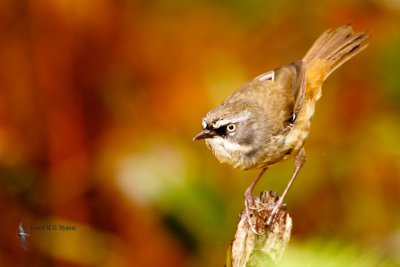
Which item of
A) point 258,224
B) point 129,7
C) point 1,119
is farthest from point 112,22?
point 258,224

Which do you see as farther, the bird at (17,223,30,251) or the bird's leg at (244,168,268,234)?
the bird at (17,223,30,251)

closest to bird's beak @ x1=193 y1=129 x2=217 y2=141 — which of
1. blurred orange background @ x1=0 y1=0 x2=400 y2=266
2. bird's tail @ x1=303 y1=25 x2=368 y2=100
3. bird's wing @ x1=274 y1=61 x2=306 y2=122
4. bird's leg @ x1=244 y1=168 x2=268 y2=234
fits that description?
bird's leg @ x1=244 y1=168 x2=268 y2=234

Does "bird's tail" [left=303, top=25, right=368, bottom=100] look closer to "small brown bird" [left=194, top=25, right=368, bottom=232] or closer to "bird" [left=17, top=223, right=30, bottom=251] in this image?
"small brown bird" [left=194, top=25, right=368, bottom=232]

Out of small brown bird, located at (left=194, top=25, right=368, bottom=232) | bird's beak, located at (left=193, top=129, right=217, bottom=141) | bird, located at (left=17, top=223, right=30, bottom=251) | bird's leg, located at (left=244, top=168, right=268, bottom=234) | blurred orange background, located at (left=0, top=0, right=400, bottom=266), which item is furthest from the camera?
bird, located at (left=17, top=223, right=30, bottom=251)

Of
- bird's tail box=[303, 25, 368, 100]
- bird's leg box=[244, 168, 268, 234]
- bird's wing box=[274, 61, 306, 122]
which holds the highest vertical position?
bird's tail box=[303, 25, 368, 100]

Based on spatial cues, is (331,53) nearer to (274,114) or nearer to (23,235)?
(274,114)

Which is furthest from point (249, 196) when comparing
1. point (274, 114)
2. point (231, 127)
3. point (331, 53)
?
point (331, 53)

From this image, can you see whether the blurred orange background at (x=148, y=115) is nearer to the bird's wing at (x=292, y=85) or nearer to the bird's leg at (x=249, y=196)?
the bird's leg at (x=249, y=196)

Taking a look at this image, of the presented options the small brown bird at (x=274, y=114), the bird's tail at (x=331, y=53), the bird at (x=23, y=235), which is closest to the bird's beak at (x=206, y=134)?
the small brown bird at (x=274, y=114)
